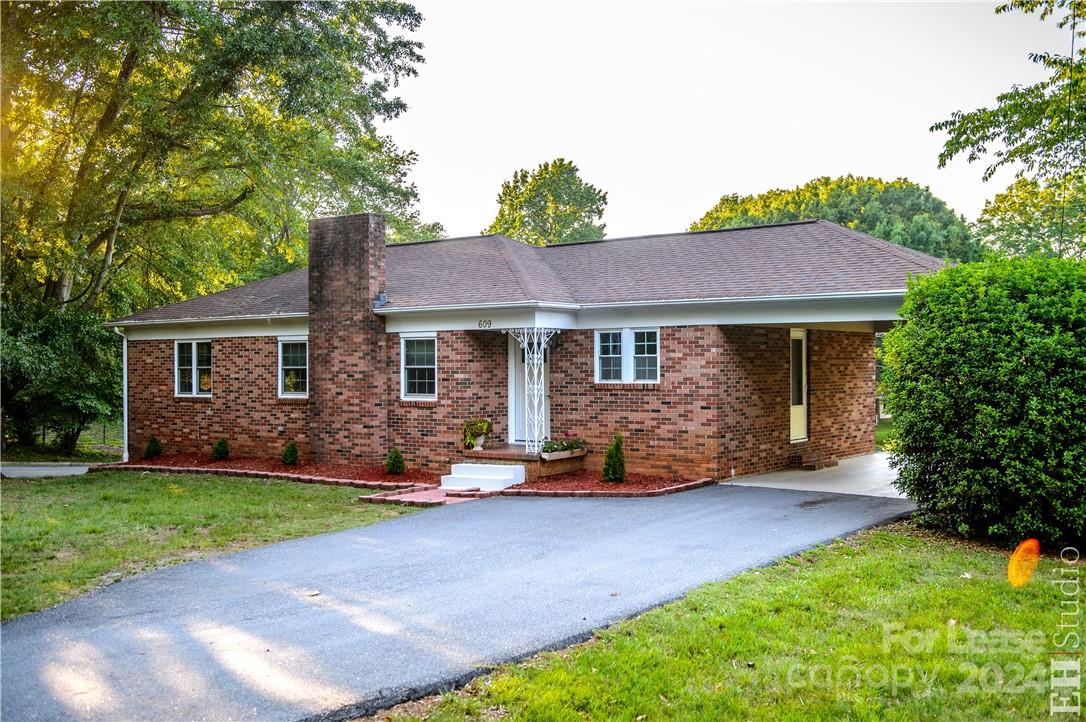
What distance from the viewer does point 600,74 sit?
18.9 m

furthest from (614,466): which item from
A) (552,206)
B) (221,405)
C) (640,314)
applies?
(552,206)

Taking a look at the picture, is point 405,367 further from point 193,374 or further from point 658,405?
point 193,374

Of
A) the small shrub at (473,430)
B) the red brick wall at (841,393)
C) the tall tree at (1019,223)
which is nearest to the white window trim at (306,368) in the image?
the small shrub at (473,430)

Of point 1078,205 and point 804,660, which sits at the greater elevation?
point 1078,205

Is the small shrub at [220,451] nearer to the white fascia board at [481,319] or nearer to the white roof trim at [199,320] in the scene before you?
the white roof trim at [199,320]

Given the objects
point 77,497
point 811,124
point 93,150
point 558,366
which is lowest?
point 77,497

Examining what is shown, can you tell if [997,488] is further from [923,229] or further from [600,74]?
[923,229]

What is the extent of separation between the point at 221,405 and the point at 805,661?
1636cm

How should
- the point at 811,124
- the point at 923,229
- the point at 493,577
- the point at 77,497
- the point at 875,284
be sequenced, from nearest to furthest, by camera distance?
the point at 493,577 < the point at 875,284 < the point at 77,497 < the point at 811,124 < the point at 923,229

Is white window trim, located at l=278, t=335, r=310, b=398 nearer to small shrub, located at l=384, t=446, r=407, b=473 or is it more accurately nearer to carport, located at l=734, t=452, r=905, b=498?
Answer: small shrub, located at l=384, t=446, r=407, b=473

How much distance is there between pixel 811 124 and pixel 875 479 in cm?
1173

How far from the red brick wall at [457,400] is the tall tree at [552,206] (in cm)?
3660

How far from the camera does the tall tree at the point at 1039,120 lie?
50.5 feet

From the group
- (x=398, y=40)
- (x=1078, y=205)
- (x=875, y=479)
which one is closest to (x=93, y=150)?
(x=398, y=40)
